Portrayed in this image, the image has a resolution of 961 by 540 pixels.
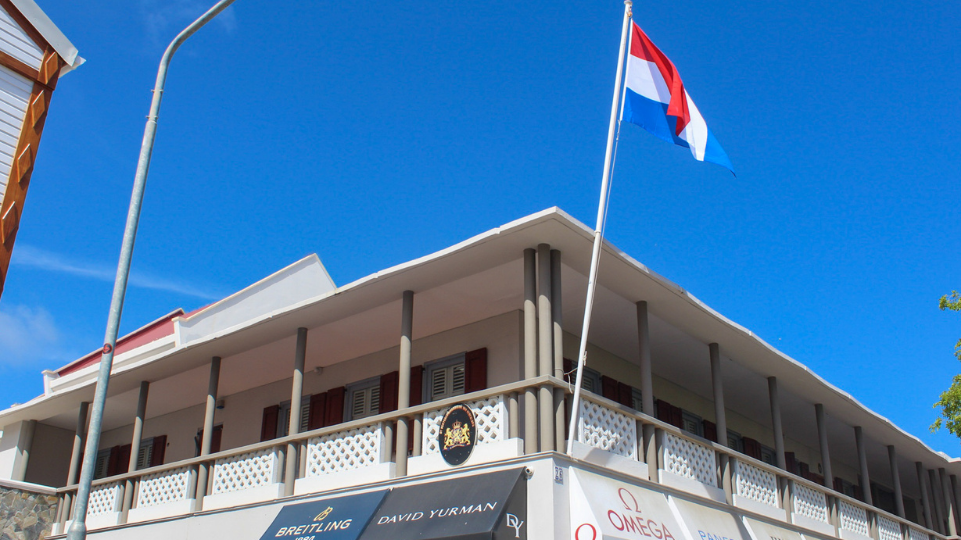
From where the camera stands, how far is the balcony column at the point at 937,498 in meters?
20.6

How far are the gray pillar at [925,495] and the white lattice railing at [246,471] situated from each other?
15.0 meters

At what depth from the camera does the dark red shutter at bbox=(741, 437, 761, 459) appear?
59.2ft

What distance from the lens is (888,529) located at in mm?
17531

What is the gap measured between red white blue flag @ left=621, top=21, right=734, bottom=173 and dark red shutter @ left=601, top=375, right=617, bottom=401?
15.9 feet

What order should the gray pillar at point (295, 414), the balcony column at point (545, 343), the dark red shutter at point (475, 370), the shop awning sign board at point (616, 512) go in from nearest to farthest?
the shop awning sign board at point (616, 512)
the balcony column at point (545, 343)
the gray pillar at point (295, 414)
the dark red shutter at point (475, 370)

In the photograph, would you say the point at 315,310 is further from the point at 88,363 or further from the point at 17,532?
the point at 88,363

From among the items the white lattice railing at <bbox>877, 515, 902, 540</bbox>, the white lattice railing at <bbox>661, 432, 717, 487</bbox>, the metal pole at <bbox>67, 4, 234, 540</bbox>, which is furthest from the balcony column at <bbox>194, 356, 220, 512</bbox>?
the white lattice railing at <bbox>877, 515, 902, 540</bbox>

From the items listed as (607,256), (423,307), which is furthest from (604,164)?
(423,307)

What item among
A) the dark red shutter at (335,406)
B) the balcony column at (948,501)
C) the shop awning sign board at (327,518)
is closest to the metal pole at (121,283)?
the shop awning sign board at (327,518)

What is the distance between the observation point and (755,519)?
13359mm

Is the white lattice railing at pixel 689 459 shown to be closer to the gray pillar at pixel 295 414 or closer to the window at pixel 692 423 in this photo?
the window at pixel 692 423

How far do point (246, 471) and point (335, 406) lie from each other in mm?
2578

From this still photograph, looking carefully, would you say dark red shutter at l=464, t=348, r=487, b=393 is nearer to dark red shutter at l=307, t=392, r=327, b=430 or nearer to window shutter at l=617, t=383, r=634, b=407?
window shutter at l=617, t=383, r=634, b=407

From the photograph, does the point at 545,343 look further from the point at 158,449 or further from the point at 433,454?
the point at 158,449
